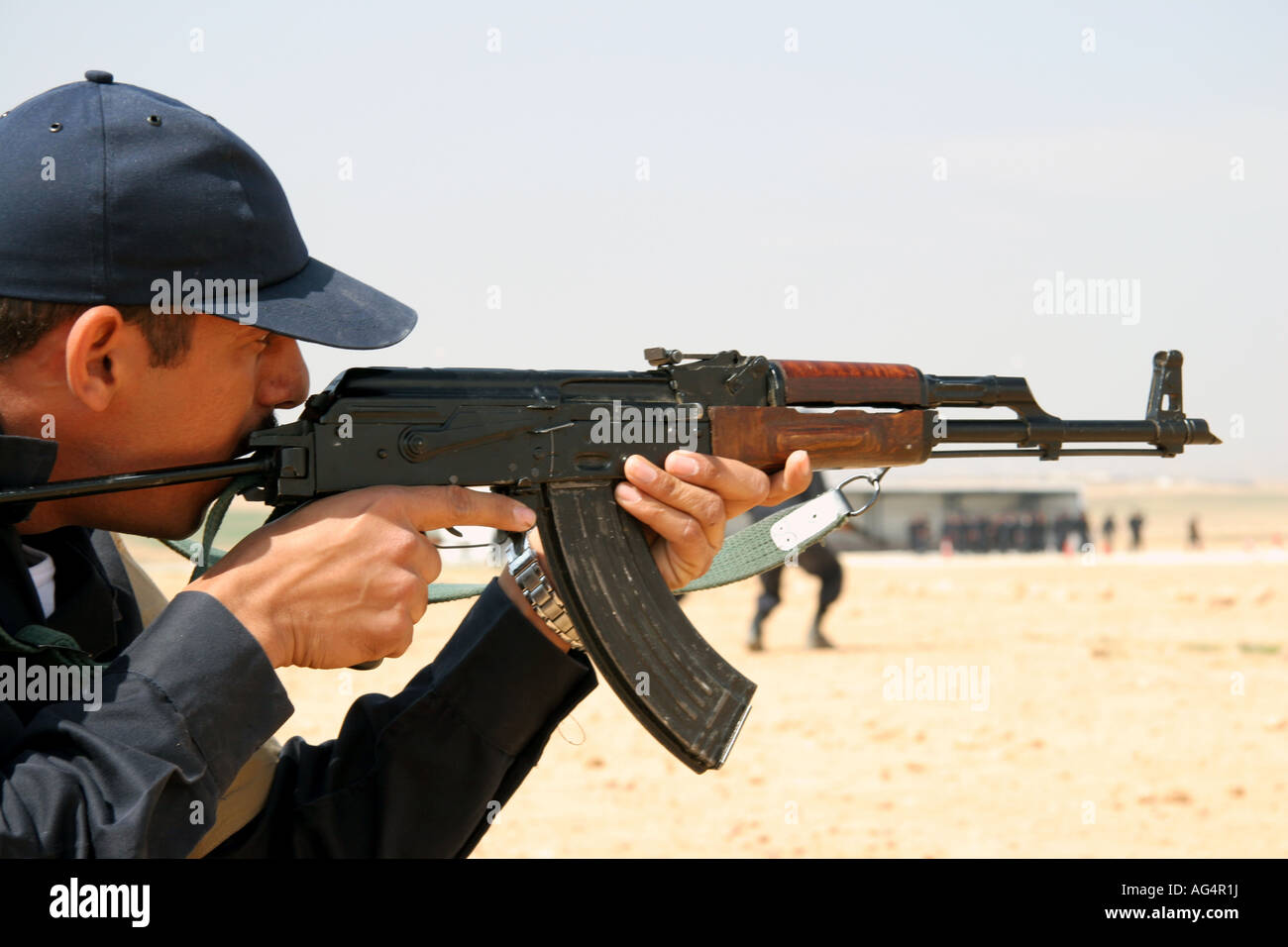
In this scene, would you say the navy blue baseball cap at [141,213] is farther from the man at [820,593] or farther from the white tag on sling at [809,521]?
the man at [820,593]

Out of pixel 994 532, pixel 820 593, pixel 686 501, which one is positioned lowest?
pixel 994 532

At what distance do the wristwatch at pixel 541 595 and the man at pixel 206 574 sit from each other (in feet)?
0.21

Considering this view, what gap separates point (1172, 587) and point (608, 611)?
26.9 m

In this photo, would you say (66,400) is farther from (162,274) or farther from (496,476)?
(496,476)

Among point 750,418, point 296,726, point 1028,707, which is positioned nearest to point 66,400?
point 750,418

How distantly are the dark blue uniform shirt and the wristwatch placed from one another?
51mm

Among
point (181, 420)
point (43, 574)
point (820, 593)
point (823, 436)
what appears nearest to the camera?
point (181, 420)

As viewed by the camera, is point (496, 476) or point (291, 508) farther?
point (496, 476)

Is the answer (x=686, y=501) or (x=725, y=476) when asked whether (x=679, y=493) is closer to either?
(x=686, y=501)

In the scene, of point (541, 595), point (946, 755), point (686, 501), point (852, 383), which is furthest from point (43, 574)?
point (946, 755)

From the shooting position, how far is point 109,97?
2.16 metres

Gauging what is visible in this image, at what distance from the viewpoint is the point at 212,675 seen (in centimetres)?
196

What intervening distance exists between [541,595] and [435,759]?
394 millimetres

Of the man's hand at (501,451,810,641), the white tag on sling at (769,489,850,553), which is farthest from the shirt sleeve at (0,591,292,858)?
the white tag on sling at (769,489,850,553)
